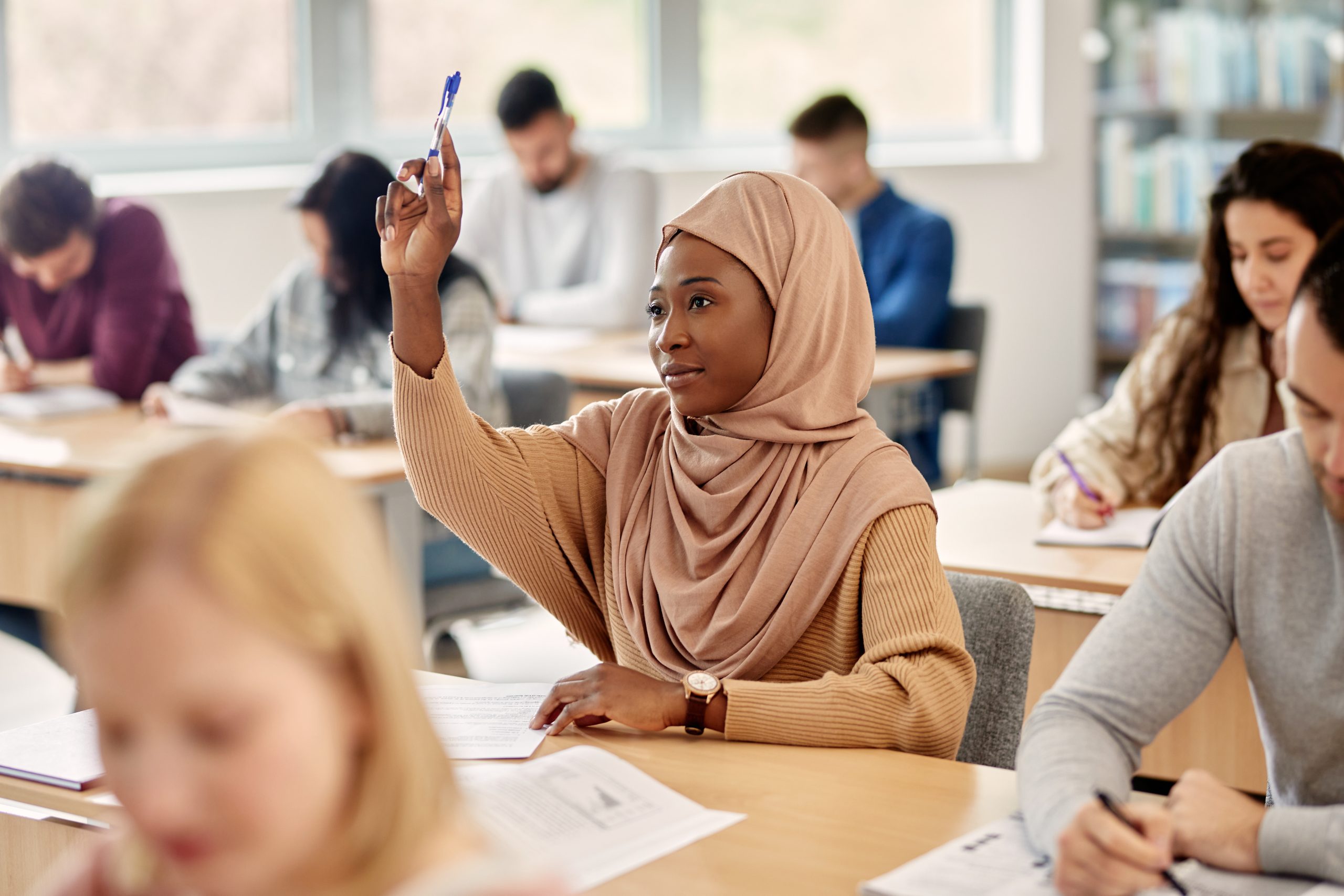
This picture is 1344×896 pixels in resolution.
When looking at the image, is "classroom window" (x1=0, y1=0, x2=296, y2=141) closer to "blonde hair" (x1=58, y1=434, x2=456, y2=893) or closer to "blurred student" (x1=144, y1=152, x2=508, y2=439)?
"blurred student" (x1=144, y1=152, x2=508, y2=439)

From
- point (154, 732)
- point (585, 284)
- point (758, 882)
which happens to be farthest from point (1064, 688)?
point (585, 284)

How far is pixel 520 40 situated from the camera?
5340 millimetres

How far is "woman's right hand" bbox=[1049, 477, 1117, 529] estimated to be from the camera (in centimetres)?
248

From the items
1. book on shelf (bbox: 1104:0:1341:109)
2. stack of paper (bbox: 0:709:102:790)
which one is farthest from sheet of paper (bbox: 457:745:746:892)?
book on shelf (bbox: 1104:0:1341:109)

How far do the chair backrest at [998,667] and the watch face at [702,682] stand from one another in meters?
0.30

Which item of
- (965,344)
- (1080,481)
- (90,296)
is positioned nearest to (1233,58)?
(965,344)

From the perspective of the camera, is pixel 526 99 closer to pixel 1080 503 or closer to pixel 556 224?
pixel 556 224

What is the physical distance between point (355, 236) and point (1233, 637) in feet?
7.15

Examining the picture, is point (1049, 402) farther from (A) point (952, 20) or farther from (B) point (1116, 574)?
(B) point (1116, 574)

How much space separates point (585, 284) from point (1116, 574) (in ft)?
9.65

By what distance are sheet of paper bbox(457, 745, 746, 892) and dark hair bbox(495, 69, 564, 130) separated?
134 inches

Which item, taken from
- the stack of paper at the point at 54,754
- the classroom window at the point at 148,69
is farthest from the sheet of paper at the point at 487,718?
the classroom window at the point at 148,69

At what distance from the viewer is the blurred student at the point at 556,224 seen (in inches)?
181

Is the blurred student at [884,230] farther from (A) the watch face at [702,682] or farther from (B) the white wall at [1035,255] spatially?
(A) the watch face at [702,682]
